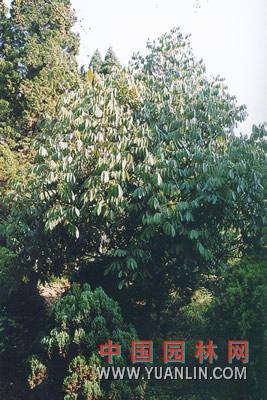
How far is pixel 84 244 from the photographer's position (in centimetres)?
609

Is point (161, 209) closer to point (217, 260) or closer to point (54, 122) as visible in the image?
point (217, 260)

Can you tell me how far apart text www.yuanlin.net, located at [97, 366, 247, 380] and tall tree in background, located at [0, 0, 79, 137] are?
7558mm

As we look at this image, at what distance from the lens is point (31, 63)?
33.4 ft

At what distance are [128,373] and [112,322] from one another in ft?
1.94

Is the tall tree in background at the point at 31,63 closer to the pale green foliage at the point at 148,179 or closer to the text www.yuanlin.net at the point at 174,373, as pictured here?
the pale green foliage at the point at 148,179

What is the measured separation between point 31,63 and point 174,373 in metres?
8.78

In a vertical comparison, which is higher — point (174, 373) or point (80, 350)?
point (80, 350)

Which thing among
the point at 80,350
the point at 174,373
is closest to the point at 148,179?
the point at 80,350

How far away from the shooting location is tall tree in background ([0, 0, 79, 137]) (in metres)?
10.1

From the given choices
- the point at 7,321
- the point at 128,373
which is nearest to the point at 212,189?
the point at 128,373

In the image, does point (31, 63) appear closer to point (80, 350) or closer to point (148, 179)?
point (148, 179)

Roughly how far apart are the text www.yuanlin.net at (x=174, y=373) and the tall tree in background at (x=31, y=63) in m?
7.56

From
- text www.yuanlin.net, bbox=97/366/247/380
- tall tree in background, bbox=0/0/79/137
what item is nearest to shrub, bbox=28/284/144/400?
text www.yuanlin.net, bbox=97/366/247/380

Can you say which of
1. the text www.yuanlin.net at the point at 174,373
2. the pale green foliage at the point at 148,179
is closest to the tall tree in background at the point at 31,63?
the pale green foliage at the point at 148,179
